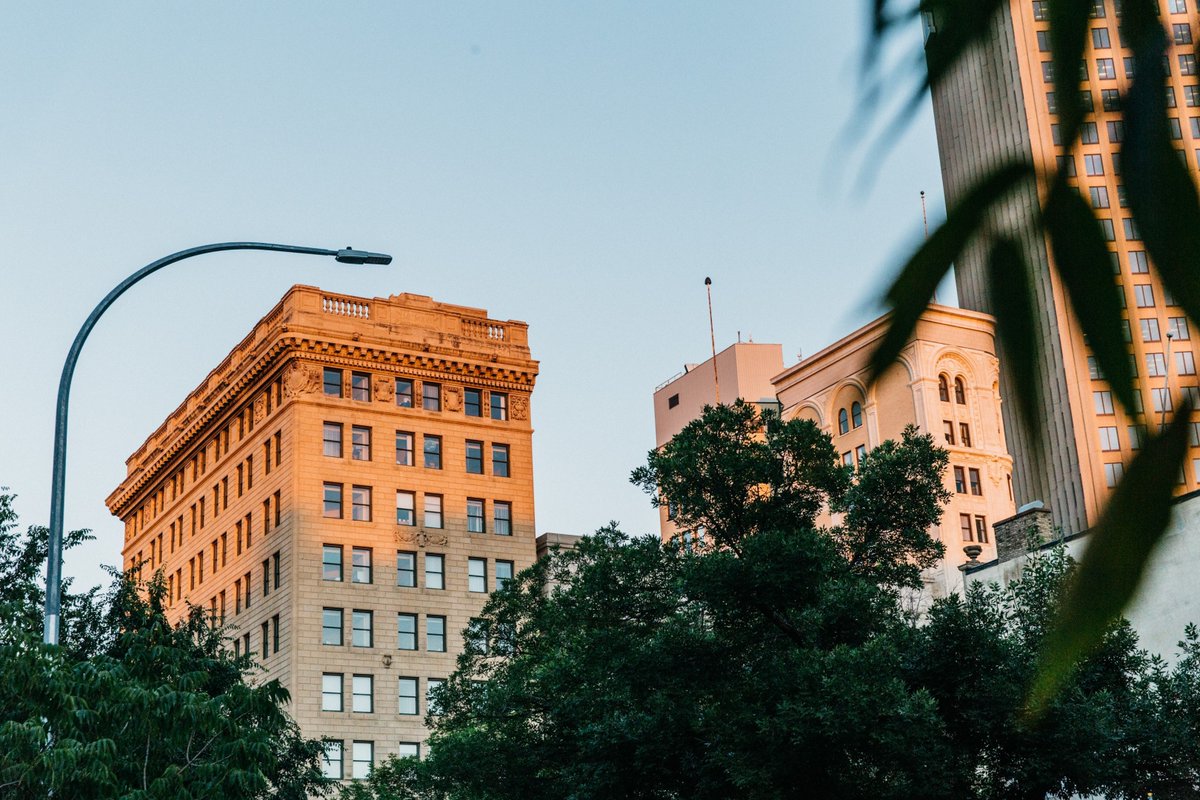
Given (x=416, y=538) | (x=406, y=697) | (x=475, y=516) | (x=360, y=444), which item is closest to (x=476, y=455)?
(x=475, y=516)

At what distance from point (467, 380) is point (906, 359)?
88439 mm

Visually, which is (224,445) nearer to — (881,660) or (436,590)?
(436,590)

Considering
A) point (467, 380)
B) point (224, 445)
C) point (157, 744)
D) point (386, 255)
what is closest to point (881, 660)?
point (386, 255)

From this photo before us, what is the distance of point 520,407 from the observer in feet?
299

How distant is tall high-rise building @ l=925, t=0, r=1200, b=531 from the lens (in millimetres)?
1297

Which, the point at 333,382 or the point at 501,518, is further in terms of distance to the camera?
the point at 501,518

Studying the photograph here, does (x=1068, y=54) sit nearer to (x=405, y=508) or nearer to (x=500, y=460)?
(x=405, y=508)

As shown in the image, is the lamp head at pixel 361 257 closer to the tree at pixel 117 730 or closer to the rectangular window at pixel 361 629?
the tree at pixel 117 730

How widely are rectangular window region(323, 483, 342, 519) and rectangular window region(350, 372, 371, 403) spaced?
215 inches

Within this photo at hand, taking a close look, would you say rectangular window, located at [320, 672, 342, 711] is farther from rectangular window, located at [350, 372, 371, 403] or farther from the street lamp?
the street lamp

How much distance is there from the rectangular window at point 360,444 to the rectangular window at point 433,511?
159 inches

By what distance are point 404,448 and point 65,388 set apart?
6795cm

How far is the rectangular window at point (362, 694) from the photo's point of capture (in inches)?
3145

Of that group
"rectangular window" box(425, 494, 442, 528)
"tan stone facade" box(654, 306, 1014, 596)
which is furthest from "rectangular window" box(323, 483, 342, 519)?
"tan stone facade" box(654, 306, 1014, 596)
